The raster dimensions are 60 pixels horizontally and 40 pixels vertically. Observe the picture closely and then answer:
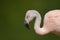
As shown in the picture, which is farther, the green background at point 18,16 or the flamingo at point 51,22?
the green background at point 18,16

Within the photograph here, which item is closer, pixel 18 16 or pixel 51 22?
pixel 51 22

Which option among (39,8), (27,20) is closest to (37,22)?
(27,20)

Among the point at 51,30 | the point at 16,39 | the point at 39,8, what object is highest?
the point at 39,8

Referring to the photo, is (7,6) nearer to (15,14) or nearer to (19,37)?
(15,14)

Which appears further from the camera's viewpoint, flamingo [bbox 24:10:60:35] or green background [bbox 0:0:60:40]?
green background [bbox 0:0:60:40]

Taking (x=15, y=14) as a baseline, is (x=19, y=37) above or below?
below

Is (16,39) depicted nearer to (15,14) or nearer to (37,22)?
(15,14)

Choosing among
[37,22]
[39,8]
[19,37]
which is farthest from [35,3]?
[37,22]

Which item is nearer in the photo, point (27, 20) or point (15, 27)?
point (27, 20)
